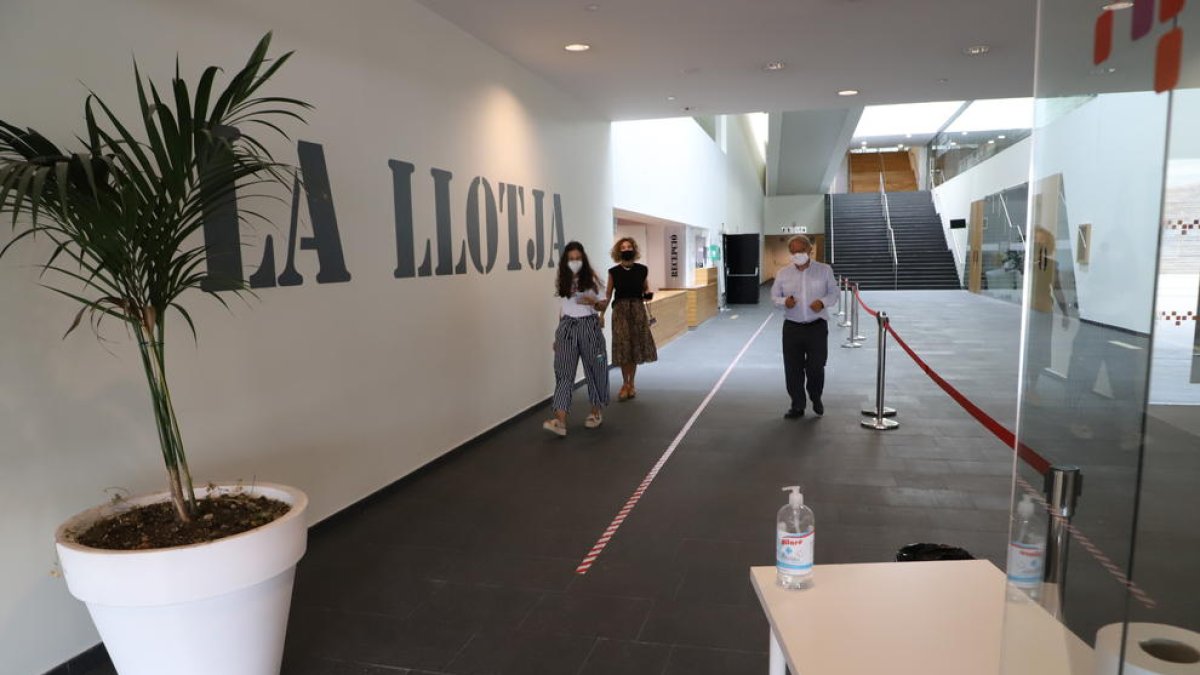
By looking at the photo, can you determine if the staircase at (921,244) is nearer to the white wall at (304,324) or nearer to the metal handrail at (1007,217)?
the metal handrail at (1007,217)

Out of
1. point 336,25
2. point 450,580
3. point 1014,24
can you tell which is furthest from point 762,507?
point 1014,24

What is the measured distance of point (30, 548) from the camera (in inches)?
93.4

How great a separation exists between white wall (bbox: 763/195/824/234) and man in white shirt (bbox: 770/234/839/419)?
23496 mm

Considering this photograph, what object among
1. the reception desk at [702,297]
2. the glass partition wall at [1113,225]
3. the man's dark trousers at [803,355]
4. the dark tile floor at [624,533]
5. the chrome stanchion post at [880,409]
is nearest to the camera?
the glass partition wall at [1113,225]

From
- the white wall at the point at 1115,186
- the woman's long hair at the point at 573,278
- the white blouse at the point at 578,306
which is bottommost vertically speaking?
the white blouse at the point at 578,306

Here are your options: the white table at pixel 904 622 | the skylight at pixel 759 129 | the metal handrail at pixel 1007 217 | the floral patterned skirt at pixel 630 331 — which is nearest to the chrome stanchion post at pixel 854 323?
the floral patterned skirt at pixel 630 331

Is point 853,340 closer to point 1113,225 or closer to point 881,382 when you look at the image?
point 881,382

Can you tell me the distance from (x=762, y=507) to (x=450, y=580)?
1756 mm

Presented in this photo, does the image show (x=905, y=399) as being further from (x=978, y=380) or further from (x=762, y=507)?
(x=762, y=507)

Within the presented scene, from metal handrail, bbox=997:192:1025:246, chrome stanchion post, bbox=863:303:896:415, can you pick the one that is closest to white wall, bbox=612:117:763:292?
chrome stanchion post, bbox=863:303:896:415

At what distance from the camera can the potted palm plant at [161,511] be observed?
1.96m

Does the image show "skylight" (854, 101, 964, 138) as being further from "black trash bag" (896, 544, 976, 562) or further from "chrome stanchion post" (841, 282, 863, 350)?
"black trash bag" (896, 544, 976, 562)

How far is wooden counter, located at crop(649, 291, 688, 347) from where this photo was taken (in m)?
10.3

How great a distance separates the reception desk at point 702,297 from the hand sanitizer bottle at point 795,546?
1102 cm
